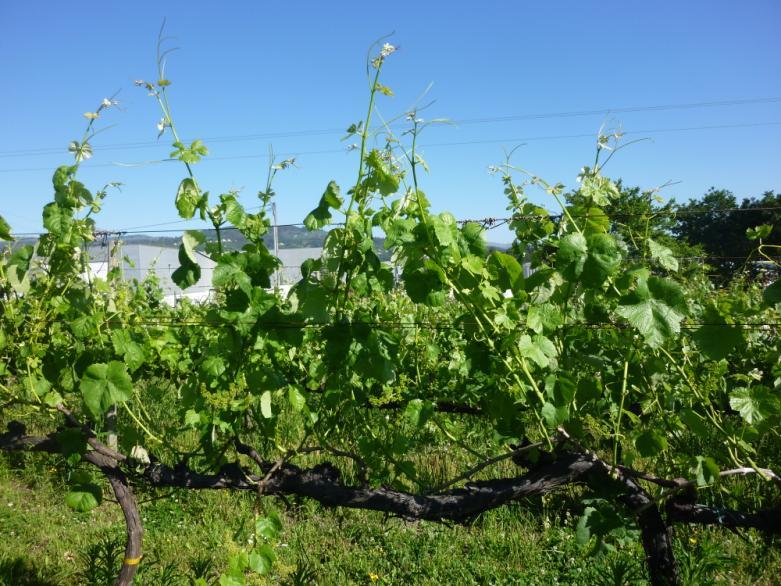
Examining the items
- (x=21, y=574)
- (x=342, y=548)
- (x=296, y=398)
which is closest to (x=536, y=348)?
(x=296, y=398)

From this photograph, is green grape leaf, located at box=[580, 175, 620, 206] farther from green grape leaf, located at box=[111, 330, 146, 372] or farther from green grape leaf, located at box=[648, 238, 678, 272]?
green grape leaf, located at box=[111, 330, 146, 372]

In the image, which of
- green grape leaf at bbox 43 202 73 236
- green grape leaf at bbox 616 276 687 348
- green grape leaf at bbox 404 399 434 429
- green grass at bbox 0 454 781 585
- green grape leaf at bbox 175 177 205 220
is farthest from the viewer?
green grass at bbox 0 454 781 585

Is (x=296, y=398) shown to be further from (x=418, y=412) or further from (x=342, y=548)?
(x=342, y=548)

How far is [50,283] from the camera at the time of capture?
6.94 ft

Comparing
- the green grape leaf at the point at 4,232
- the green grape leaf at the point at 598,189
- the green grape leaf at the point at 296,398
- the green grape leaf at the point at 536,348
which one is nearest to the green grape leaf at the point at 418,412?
the green grape leaf at the point at 296,398

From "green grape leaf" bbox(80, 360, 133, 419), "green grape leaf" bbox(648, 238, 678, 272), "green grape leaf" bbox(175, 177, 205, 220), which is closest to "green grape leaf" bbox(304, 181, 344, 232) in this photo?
"green grape leaf" bbox(175, 177, 205, 220)

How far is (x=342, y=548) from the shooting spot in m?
3.07

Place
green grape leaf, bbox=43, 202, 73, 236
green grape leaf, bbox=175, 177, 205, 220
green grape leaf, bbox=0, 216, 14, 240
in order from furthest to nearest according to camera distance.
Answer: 1. green grape leaf, bbox=0, 216, 14, 240
2. green grape leaf, bbox=43, 202, 73, 236
3. green grape leaf, bbox=175, 177, 205, 220

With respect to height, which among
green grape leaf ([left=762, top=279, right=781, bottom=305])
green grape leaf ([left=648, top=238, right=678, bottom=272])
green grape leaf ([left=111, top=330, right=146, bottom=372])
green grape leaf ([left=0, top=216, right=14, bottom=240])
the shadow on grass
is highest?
green grape leaf ([left=0, top=216, right=14, bottom=240])

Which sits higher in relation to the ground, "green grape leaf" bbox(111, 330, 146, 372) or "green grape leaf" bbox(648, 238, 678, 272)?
"green grape leaf" bbox(648, 238, 678, 272)

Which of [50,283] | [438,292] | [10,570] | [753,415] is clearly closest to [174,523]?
[10,570]

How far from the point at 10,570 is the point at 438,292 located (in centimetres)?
258

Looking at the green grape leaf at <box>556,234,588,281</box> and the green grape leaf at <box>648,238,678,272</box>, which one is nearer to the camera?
the green grape leaf at <box>556,234,588,281</box>

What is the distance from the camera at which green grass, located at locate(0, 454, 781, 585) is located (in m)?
2.74
